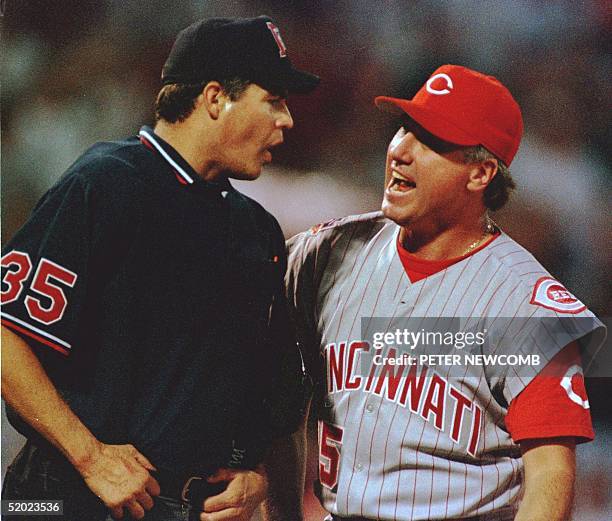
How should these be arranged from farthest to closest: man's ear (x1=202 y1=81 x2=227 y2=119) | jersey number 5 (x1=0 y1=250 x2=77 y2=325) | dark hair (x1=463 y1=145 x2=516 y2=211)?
dark hair (x1=463 y1=145 x2=516 y2=211) < man's ear (x1=202 y1=81 x2=227 y2=119) < jersey number 5 (x1=0 y1=250 x2=77 y2=325)

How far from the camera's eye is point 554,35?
1.52 meters

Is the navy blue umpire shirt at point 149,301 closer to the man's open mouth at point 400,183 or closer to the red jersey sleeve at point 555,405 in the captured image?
the man's open mouth at point 400,183

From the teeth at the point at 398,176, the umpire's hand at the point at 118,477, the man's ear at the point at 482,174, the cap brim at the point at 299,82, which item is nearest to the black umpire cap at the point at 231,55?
the cap brim at the point at 299,82

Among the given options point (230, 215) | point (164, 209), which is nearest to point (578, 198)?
point (230, 215)

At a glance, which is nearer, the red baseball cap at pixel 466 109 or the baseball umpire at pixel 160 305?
the baseball umpire at pixel 160 305

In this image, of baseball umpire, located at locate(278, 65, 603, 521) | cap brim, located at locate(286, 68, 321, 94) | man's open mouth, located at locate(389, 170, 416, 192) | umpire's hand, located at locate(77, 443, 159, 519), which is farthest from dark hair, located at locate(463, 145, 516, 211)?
umpire's hand, located at locate(77, 443, 159, 519)

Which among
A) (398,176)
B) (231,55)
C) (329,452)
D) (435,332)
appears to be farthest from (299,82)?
(329,452)

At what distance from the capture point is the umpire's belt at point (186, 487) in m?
1.27

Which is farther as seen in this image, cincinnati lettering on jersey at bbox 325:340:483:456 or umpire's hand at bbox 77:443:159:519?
cincinnati lettering on jersey at bbox 325:340:483:456

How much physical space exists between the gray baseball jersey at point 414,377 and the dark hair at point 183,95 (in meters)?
0.31

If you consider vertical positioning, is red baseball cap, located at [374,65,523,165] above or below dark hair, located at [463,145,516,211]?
above

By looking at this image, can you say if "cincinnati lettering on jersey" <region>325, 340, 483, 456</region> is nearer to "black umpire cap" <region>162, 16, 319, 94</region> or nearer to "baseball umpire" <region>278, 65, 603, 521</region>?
"baseball umpire" <region>278, 65, 603, 521</region>

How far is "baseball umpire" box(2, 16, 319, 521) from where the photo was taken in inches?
46.0

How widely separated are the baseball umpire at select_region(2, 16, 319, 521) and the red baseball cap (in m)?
0.19
